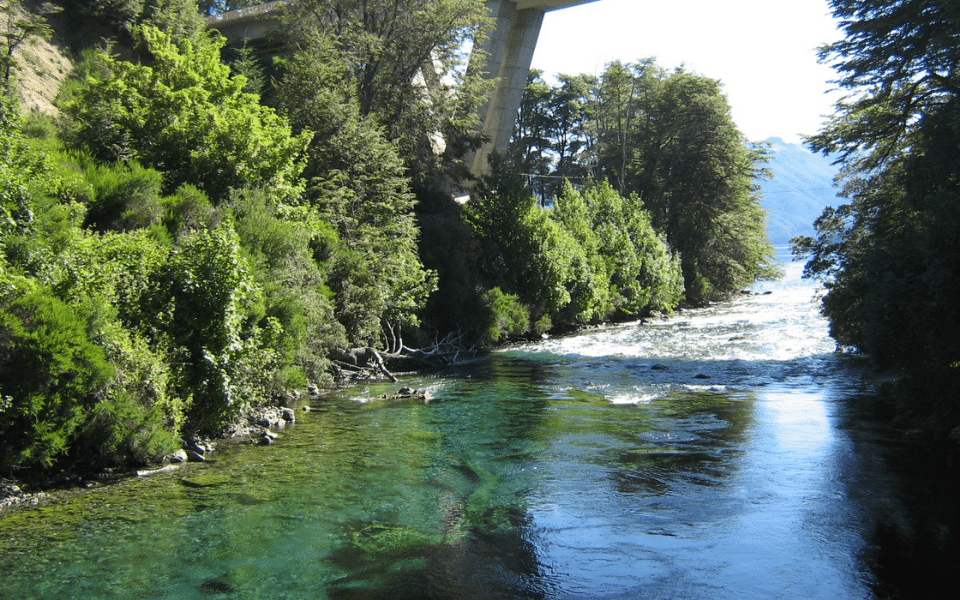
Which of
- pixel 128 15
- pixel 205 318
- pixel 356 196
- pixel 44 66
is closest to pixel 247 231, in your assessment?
pixel 205 318

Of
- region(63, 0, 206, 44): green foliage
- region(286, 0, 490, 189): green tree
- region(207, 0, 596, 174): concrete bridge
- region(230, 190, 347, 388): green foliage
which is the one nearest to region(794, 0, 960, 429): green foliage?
region(230, 190, 347, 388): green foliage

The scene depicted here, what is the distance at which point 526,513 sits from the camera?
391 inches

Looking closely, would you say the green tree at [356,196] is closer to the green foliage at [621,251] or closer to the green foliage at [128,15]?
the green foliage at [128,15]

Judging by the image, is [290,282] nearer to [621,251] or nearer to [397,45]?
[397,45]

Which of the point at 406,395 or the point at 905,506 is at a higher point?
the point at 406,395

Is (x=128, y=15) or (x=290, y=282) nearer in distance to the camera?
(x=290, y=282)

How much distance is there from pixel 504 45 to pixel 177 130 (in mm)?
24755

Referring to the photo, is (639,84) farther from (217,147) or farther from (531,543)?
(531,543)

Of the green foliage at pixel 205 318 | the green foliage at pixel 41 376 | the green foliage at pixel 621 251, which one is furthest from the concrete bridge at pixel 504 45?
the green foliage at pixel 41 376

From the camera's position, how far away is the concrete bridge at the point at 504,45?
38.5 metres

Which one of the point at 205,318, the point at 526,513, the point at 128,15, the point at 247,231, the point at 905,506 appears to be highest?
the point at 128,15

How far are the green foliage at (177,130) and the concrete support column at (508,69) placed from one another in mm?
21337

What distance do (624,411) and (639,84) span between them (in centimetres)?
5145

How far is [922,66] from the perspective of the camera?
1844cm
